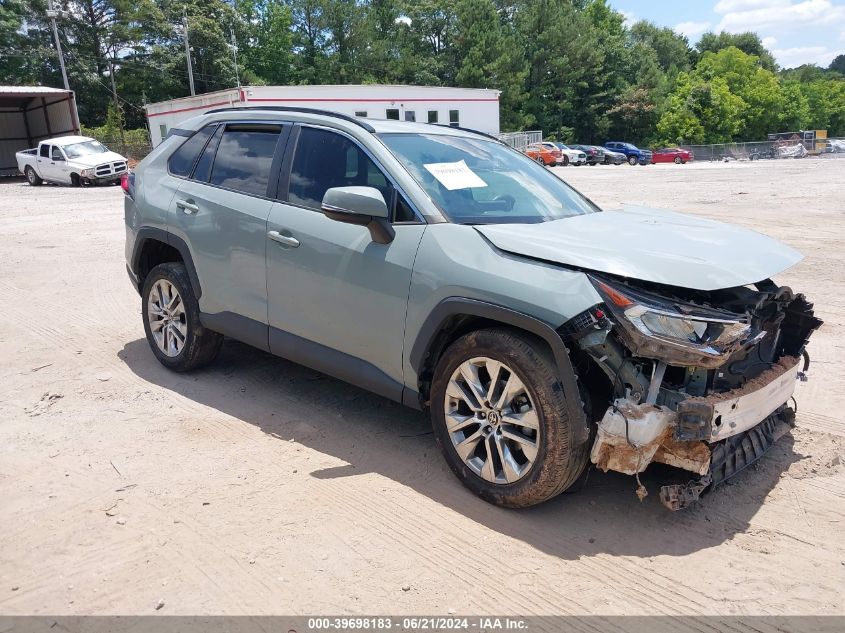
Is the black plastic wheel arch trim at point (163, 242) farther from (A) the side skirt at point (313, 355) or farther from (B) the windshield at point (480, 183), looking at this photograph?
(B) the windshield at point (480, 183)

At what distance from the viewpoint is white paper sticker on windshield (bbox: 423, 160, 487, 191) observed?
384cm

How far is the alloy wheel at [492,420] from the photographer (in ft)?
10.4

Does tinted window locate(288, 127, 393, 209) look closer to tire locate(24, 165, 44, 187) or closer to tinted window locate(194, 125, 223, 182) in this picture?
tinted window locate(194, 125, 223, 182)

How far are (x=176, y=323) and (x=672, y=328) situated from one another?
3.64 m

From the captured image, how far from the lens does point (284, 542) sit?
3096 millimetres

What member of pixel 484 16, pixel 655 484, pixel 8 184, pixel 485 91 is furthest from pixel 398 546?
pixel 484 16

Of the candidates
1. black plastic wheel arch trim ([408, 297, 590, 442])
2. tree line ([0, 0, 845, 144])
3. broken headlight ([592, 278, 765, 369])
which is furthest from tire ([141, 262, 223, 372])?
tree line ([0, 0, 845, 144])

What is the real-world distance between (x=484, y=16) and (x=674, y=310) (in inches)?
2662

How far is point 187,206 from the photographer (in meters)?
4.79

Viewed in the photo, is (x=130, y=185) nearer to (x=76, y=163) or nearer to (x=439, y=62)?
(x=76, y=163)

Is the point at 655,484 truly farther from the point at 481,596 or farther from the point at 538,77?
the point at 538,77

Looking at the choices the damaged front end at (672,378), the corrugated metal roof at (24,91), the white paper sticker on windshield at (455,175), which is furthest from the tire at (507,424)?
the corrugated metal roof at (24,91)

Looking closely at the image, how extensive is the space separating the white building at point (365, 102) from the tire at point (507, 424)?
29440 mm

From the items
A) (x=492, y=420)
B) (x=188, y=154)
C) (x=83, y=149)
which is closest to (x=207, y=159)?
(x=188, y=154)
